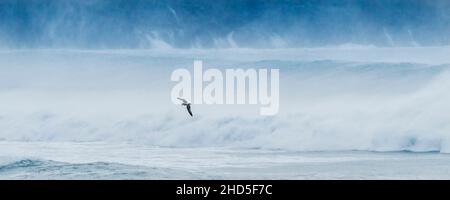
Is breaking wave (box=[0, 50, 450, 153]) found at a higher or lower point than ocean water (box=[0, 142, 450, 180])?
higher

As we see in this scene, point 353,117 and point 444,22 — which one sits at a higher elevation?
point 444,22

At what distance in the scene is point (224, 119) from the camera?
4.74 m

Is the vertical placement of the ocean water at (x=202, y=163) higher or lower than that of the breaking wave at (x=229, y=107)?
lower

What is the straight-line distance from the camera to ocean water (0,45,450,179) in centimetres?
472

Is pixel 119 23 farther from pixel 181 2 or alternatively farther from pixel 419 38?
pixel 419 38

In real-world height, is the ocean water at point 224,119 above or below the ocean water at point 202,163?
above

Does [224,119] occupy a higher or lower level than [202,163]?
higher

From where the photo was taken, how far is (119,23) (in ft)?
15.7

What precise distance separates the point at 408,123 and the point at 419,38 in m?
0.34

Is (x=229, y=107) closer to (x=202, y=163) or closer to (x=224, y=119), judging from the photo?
(x=224, y=119)

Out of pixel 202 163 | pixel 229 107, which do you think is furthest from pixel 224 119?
pixel 202 163

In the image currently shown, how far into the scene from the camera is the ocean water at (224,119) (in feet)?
15.5

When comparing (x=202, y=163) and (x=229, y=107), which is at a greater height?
(x=229, y=107)
